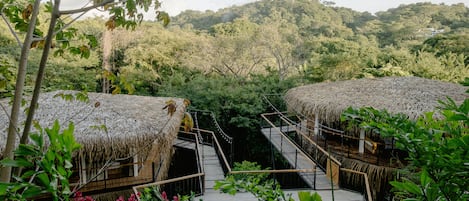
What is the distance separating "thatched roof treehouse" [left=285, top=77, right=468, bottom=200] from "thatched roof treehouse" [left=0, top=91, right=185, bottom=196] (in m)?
4.52

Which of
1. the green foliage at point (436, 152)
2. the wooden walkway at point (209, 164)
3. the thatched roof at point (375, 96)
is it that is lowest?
the wooden walkway at point (209, 164)

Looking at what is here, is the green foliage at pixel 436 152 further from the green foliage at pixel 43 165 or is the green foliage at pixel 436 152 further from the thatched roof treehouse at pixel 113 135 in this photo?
the thatched roof treehouse at pixel 113 135

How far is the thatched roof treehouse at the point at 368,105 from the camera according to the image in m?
8.59

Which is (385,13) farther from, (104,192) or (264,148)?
(104,192)

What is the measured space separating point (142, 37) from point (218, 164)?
11.8 metres

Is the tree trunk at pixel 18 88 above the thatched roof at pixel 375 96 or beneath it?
above

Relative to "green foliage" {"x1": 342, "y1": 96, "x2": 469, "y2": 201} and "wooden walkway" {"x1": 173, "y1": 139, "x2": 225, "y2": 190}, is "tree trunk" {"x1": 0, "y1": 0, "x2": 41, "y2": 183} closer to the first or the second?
"green foliage" {"x1": 342, "y1": 96, "x2": 469, "y2": 201}

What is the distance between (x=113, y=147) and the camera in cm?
703

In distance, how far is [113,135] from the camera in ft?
23.4

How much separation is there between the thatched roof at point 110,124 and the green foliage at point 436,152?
203 inches

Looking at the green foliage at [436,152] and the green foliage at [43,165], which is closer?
the green foliage at [43,165]

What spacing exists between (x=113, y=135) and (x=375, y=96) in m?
7.84

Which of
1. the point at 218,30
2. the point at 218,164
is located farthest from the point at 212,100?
the point at 218,30

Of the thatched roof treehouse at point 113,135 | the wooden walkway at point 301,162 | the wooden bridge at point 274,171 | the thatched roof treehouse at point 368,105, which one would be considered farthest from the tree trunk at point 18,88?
the thatched roof treehouse at point 368,105
